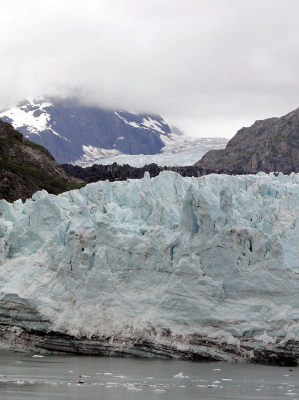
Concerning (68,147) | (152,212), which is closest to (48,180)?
(152,212)

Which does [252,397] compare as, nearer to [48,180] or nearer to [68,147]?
[48,180]

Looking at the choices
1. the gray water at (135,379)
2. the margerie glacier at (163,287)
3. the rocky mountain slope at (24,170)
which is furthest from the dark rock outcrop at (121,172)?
the gray water at (135,379)

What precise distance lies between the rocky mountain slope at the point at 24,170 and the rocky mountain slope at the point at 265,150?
34.5 m

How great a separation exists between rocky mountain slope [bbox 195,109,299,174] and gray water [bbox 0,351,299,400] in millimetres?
83546

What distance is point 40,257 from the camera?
27.2m

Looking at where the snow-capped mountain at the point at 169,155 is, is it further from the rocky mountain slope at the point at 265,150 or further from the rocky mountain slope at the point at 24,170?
the rocky mountain slope at the point at 24,170

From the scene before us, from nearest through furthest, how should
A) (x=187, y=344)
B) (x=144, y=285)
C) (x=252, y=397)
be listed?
(x=252, y=397), (x=187, y=344), (x=144, y=285)

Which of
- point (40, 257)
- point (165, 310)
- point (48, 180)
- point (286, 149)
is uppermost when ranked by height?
point (286, 149)

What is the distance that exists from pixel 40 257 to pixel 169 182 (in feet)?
30.4

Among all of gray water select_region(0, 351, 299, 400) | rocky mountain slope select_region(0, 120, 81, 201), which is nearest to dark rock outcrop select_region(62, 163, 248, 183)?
rocky mountain slope select_region(0, 120, 81, 201)

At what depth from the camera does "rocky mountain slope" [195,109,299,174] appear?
107812 mm

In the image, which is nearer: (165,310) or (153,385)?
(153,385)

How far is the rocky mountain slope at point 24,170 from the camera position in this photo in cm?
6319

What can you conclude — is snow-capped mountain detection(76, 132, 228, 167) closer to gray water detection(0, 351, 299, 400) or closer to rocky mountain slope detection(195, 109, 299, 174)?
rocky mountain slope detection(195, 109, 299, 174)
